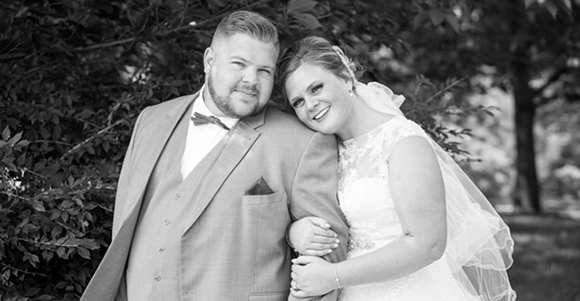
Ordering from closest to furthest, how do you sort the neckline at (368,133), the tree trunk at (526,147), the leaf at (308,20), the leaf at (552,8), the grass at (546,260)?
the neckline at (368,133)
the leaf at (308,20)
the leaf at (552,8)
the grass at (546,260)
the tree trunk at (526,147)

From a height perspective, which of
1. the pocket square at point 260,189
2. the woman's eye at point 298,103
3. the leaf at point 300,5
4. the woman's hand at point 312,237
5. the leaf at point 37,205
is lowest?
the leaf at point 37,205

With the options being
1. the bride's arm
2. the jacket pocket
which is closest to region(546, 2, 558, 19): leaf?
the bride's arm

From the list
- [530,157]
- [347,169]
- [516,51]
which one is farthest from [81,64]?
[530,157]

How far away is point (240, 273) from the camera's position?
2398 mm

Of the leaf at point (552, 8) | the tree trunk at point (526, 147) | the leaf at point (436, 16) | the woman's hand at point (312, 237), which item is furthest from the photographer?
the tree trunk at point (526, 147)

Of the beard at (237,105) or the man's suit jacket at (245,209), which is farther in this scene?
the beard at (237,105)

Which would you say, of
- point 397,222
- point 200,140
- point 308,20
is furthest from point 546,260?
point 200,140

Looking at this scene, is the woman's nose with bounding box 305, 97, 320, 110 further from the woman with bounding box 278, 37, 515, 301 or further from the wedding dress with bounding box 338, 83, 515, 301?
the wedding dress with bounding box 338, 83, 515, 301

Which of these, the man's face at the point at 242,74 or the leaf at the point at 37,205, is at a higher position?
the man's face at the point at 242,74

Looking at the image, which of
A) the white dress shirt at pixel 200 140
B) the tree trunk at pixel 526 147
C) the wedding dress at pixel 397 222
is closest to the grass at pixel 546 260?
the tree trunk at pixel 526 147

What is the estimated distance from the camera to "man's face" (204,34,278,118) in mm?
2531

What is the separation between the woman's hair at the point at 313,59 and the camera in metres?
2.60

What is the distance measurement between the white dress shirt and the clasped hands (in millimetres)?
466

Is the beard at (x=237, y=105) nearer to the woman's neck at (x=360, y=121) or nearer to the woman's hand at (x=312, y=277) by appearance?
the woman's neck at (x=360, y=121)
